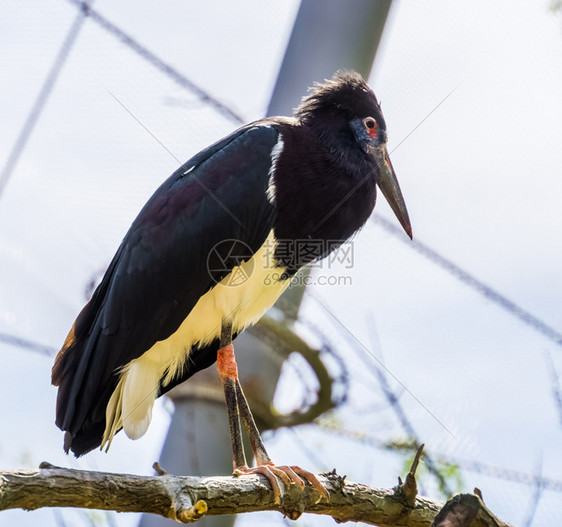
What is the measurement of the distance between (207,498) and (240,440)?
117cm

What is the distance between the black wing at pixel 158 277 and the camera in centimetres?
391

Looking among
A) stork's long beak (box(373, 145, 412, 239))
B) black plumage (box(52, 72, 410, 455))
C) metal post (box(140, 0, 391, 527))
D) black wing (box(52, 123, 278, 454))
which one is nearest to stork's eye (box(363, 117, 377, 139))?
stork's long beak (box(373, 145, 412, 239))

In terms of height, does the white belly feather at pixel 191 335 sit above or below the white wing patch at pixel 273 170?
below

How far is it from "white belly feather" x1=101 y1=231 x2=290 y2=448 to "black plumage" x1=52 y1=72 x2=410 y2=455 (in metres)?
0.07

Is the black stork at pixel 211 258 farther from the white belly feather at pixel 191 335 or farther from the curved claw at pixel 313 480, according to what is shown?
the curved claw at pixel 313 480

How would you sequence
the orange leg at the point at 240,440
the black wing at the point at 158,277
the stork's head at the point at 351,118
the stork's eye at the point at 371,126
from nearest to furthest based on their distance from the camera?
the orange leg at the point at 240,440 < the black wing at the point at 158,277 < the stork's head at the point at 351,118 < the stork's eye at the point at 371,126

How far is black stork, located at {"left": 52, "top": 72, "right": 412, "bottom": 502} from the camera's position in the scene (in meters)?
3.96

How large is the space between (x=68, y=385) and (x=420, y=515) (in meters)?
1.73

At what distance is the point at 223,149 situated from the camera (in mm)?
4152

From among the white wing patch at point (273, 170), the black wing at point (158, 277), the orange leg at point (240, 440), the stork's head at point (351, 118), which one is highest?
the stork's head at point (351, 118)

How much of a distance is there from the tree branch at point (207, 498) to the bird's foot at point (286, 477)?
0.03m

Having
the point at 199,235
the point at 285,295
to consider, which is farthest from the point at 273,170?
the point at 285,295

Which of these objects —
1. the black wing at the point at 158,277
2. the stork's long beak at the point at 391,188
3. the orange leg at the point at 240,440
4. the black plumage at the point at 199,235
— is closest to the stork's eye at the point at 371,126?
the stork's long beak at the point at 391,188

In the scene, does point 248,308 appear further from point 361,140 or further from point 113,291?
point 361,140
